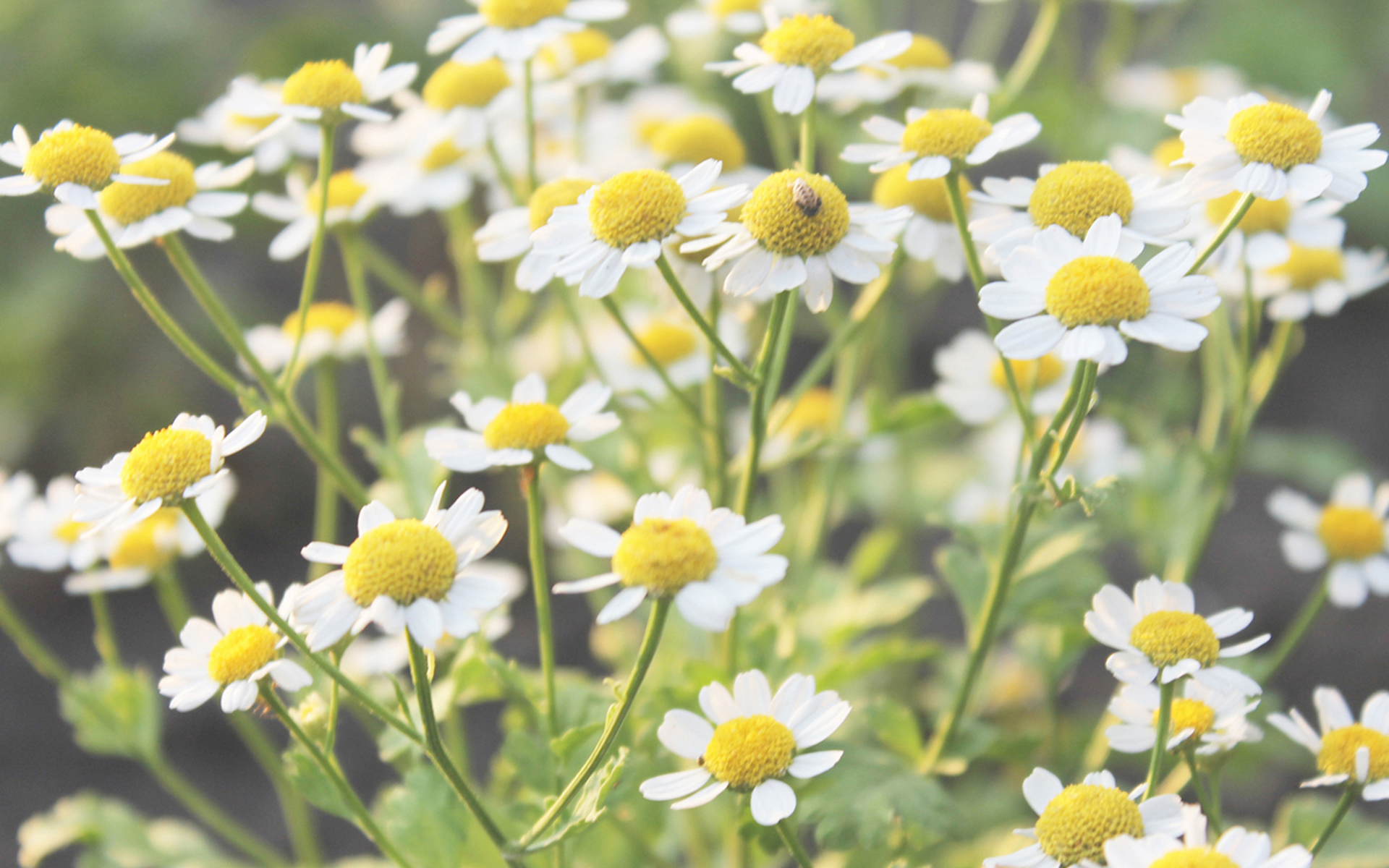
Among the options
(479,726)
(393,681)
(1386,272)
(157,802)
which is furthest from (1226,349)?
(157,802)

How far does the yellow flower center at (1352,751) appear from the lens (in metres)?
0.81

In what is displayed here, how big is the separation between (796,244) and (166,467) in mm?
435

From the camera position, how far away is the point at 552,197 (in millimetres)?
952

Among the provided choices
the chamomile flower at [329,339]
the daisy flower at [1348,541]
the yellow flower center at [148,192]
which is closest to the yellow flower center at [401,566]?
the yellow flower center at [148,192]

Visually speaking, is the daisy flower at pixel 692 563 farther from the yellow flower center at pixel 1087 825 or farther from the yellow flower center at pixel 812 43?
the yellow flower center at pixel 812 43

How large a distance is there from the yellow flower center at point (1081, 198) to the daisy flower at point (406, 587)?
45 cm

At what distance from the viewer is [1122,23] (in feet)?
→ 5.61

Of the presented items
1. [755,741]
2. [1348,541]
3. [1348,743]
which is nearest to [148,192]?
[755,741]

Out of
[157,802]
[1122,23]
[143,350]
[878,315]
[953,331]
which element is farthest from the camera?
[953,331]

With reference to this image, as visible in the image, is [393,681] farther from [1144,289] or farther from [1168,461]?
[1168,461]

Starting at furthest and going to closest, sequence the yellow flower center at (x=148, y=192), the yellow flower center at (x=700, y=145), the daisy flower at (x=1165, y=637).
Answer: the yellow flower center at (x=700, y=145) < the yellow flower center at (x=148, y=192) < the daisy flower at (x=1165, y=637)

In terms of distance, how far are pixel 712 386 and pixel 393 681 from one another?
432 millimetres

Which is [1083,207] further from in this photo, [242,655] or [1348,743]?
[242,655]

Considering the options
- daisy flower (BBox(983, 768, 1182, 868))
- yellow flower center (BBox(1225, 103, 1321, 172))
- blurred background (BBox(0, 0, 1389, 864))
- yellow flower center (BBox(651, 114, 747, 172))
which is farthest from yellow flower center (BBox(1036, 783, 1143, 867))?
blurred background (BBox(0, 0, 1389, 864))
